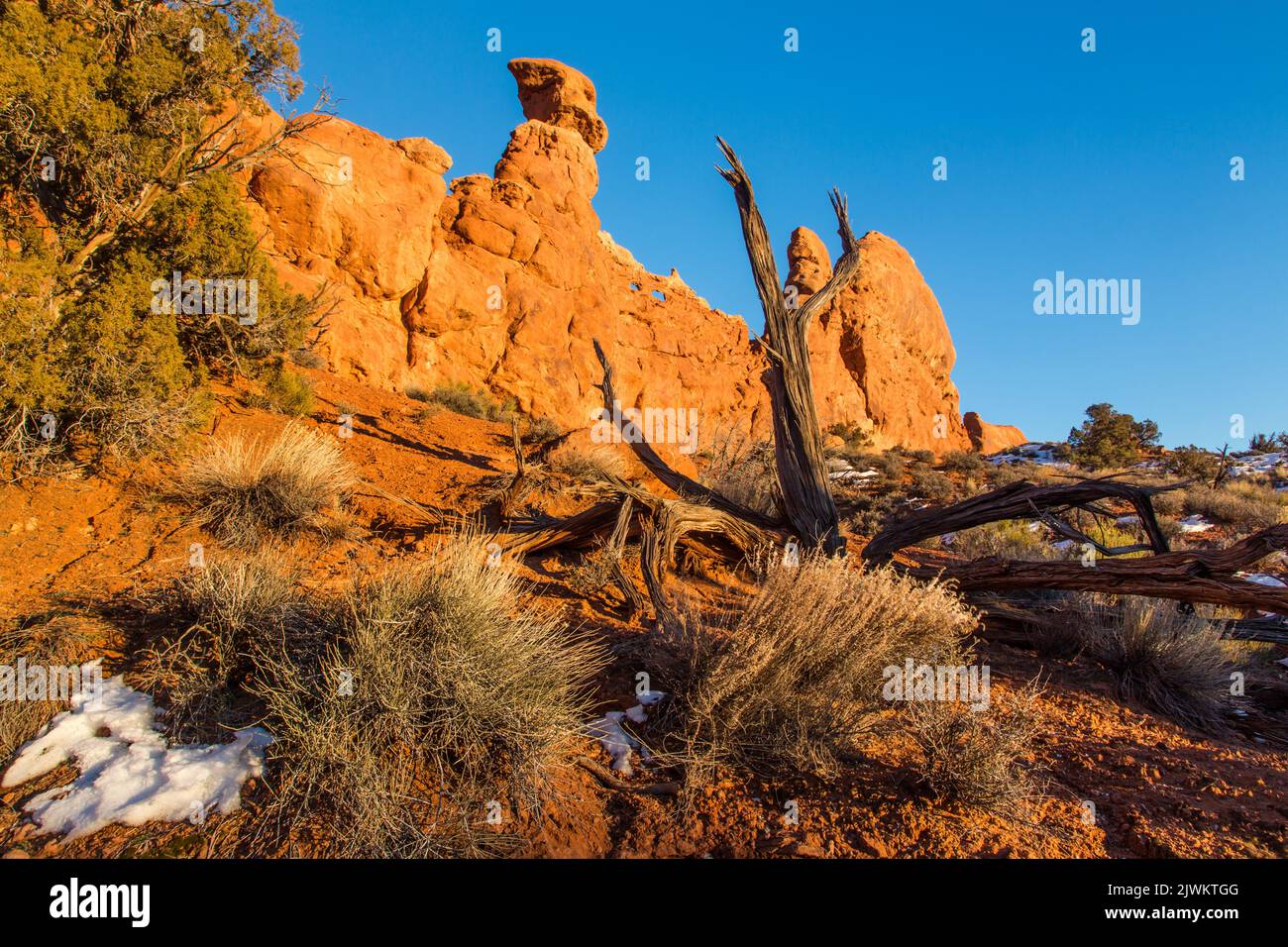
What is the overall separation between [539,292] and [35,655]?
84.6 feet

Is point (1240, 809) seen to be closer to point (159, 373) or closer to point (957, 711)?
point (957, 711)

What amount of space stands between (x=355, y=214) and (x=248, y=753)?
2149cm

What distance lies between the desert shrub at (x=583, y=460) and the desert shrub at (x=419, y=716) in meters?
5.41

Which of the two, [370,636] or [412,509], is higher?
Answer: [412,509]

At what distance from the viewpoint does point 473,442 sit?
34.3ft

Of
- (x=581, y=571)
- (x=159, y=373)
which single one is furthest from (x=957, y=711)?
(x=159, y=373)

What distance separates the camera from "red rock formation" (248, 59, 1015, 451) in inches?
795

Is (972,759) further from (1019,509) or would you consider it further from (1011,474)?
(1011,474)

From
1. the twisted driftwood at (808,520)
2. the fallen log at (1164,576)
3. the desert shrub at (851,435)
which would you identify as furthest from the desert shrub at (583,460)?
the desert shrub at (851,435)

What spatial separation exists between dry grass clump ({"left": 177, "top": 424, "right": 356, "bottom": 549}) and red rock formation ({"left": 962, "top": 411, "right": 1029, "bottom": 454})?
4886cm

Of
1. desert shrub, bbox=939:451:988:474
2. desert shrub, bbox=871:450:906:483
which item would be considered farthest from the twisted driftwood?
desert shrub, bbox=939:451:988:474

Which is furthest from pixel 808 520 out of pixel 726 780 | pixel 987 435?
pixel 987 435

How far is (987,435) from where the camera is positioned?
48000 millimetres

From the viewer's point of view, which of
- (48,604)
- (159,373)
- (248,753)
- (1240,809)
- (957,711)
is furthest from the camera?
(159,373)
